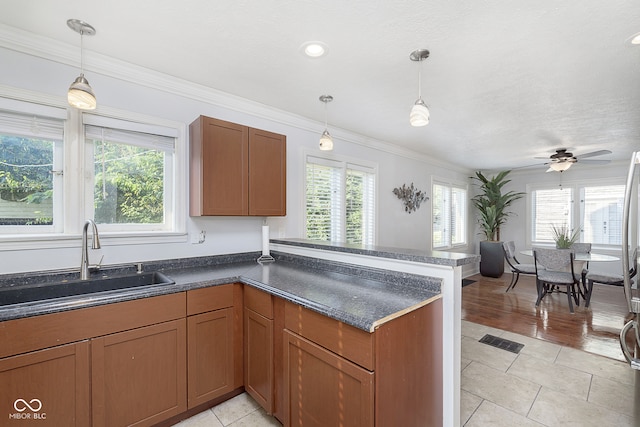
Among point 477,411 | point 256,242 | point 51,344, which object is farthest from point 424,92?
point 51,344

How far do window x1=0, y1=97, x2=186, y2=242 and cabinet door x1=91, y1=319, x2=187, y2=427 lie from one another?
857mm

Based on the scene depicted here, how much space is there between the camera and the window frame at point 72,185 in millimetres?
1788

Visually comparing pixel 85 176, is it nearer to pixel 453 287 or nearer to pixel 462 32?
pixel 453 287

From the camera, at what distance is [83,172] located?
2.02m

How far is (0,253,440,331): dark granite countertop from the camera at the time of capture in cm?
133

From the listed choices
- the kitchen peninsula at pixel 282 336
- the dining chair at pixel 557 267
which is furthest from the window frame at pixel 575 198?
the kitchen peninsula at pixel 282 336

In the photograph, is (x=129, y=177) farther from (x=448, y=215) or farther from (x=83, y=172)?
(x=448, y=215)

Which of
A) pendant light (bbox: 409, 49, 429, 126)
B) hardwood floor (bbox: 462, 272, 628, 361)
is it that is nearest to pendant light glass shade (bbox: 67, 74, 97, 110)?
pendant light (bbox: 409, 49, 429, 126)

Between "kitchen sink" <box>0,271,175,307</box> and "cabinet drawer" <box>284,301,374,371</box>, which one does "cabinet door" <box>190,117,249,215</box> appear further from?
"cabinet drawer" <box>284,301,374,371</box>

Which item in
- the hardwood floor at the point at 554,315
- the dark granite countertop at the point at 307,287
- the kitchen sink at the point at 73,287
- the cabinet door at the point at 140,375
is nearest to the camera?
the dark granite countertop at the point at 307,287

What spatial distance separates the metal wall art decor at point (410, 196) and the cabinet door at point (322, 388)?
339 centimetres

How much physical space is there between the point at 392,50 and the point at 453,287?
5.12 ft

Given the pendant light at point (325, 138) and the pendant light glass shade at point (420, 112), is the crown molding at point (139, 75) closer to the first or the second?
the pendant light at point (325, 138)

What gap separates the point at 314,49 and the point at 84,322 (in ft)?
6.84
